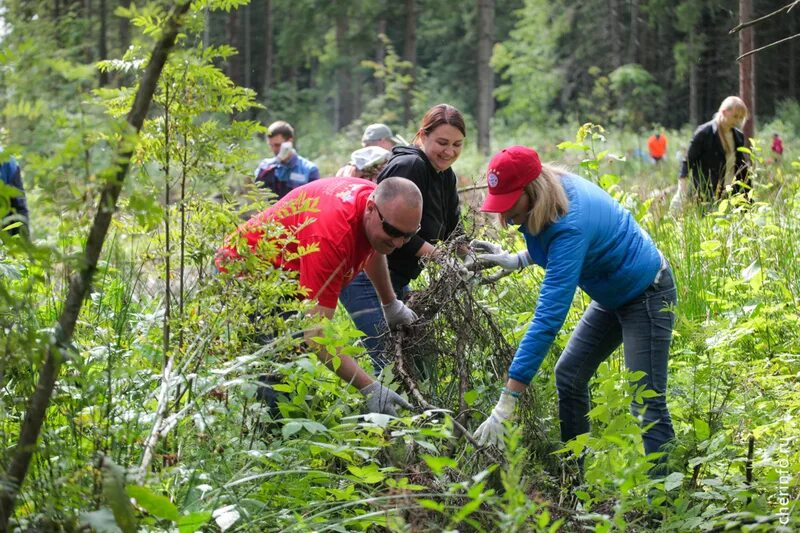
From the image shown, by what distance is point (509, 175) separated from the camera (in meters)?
3.45

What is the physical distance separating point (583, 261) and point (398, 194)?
783mm

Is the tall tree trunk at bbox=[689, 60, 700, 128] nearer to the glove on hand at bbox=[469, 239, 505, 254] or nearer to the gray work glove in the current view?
the glove on hand at bbox=[469, 239, 505, 254]

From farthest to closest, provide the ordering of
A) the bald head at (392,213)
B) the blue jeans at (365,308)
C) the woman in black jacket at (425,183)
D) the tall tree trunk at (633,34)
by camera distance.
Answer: the tall tree trunk at (633,34)
the woman in black jacket at (425,183)
the blue jeans at (365,308)
the bald head at (392,213)

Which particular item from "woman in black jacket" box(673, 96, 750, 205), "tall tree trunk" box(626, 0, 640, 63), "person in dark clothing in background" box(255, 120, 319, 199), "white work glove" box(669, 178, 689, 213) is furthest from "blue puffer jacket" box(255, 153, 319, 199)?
"tall tree trunk" box(626, 0, 640, 63)

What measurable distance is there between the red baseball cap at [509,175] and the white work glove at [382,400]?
2.63ft

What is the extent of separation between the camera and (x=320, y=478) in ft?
10.1

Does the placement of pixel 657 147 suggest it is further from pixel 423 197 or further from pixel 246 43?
pixel 246 43

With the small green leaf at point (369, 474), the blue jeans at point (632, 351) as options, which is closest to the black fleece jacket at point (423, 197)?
the blue jeans at point (632, 351)

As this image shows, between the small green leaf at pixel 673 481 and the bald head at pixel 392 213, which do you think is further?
the bald head at pixel 392 213

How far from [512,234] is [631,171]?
12576 mm

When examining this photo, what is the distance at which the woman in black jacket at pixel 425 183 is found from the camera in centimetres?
451

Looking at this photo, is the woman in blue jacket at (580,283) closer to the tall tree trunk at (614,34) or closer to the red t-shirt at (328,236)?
the red t-shirt at (328,236)

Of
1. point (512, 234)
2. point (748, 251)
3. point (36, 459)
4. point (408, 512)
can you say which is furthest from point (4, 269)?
point (748, 251)

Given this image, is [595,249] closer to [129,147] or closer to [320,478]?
[320,478]
